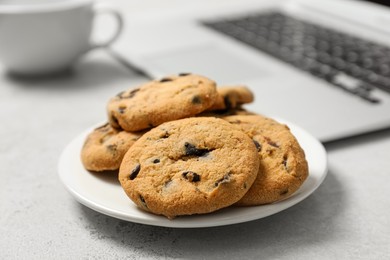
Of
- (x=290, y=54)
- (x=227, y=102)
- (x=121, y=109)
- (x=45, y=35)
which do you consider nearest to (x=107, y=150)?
(x=121, y=109)

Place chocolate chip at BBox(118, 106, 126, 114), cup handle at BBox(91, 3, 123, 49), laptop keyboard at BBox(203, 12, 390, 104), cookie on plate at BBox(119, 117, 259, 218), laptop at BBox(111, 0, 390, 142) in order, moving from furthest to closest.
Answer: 1. cup handle at BBox(91, 3, 123, 49)
2. laptop keyboard at BBox(203, 12, 390, 104)
3. laptop at BBox(111, 0, 390, 142)
4. chocolate chip at BBox(118, 106, 126, 114)
5. cookie on plate at BBox(119, 117, 259, 218)

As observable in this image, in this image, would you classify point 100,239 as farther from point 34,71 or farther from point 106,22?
point 106,22

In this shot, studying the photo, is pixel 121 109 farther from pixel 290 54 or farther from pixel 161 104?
pixel 290 54

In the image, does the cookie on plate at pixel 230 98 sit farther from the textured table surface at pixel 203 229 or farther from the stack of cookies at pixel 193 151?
the textured table surface at pixel 203 229

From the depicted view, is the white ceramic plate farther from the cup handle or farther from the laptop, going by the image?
the cup handle

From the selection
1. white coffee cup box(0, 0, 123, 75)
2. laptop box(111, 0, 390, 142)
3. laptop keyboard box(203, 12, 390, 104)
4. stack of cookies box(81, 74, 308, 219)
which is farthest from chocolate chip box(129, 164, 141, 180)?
white coffee cup box(0, 0, 123, 75)

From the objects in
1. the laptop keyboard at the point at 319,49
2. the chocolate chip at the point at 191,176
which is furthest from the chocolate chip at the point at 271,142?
the laptop keyboard at the point at 319,49

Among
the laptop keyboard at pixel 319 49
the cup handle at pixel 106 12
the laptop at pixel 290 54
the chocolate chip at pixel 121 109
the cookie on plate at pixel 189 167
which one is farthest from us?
the cup handle at pixel 106 12
